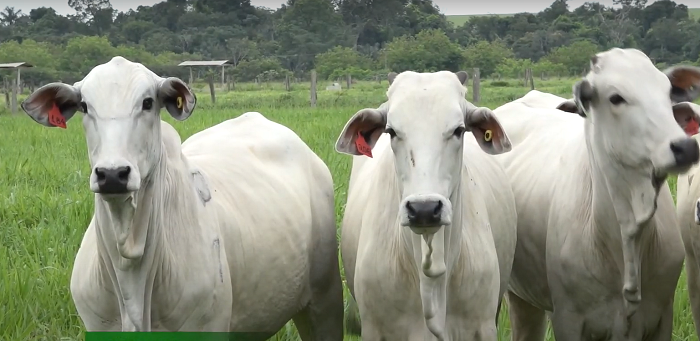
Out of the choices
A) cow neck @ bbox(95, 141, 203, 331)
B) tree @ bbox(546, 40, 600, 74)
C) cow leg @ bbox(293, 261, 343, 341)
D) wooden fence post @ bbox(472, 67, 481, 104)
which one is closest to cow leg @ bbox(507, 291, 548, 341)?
cow leg @ bbox(293, 261, 343, 341)

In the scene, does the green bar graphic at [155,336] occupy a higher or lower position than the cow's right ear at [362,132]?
lower

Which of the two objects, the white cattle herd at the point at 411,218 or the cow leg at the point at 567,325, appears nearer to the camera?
the white cattle herd at the point at 411,218

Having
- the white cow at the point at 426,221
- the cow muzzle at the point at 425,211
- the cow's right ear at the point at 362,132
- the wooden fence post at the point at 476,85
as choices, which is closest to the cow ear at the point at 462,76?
the white cow at the point at 426,221

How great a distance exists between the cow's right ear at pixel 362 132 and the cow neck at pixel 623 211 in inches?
41.8

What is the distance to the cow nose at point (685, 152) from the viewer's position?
3863 mm

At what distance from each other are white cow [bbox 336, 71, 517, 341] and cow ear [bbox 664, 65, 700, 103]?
0.98 m

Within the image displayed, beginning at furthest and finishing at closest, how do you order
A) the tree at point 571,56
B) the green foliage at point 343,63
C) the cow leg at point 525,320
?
1. the green foliage at point 343,63
2. the tree at point 571,56
3. the cow leg at point 525,320

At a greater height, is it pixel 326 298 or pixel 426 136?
pixel 426 136

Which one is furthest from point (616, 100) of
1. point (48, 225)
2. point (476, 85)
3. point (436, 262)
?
point (476, 85)

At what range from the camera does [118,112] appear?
3.78 m

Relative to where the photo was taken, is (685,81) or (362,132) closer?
(362,132)

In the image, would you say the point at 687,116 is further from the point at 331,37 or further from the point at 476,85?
the point at 331,37

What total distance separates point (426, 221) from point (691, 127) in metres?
1.69

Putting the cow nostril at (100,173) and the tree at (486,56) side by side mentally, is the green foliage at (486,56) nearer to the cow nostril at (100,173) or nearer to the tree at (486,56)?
the tree at (486,56)
